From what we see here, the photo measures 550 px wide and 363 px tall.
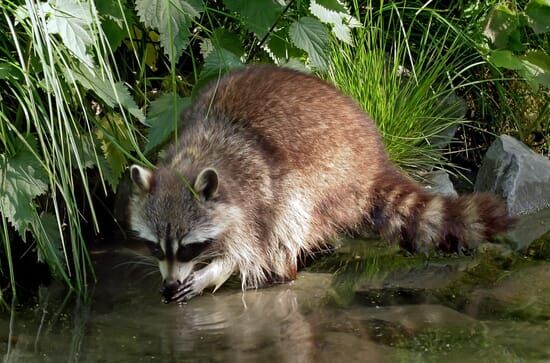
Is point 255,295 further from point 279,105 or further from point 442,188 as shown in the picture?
point 442,188

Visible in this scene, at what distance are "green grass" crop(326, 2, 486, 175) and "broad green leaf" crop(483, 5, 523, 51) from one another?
0.59 feet

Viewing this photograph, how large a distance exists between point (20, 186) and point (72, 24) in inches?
27.4

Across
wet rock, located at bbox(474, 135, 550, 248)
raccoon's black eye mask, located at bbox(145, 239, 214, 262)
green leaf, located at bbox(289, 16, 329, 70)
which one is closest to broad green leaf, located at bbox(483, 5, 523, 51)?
wet rock, located at bbox(474, 135, 550, 248)

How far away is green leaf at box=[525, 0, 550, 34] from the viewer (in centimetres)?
566

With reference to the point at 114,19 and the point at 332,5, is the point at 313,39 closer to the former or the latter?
the point at 332,5

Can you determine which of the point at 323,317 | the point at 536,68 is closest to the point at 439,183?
the point at 536,68

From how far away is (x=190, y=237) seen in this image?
436cm

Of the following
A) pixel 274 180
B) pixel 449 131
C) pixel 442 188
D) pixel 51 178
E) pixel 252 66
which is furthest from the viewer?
pixel 449 131

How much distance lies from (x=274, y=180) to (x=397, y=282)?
2.44ft

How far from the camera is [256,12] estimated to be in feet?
15.4

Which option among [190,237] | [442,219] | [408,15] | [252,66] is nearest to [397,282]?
[442,219]

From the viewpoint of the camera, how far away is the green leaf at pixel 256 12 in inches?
184

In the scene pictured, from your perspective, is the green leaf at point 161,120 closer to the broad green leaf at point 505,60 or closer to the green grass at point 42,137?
the green grass at point 42,137

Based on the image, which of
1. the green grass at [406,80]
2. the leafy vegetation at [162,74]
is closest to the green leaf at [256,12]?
the leafy vegetation at [162,74]
